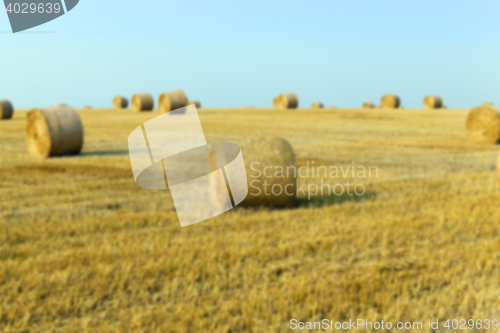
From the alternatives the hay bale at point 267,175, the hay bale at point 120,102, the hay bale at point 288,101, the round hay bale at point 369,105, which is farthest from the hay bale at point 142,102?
the hay bale at point 267,175

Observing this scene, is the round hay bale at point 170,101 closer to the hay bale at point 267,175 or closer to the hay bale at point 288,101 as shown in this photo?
the hay bale at point 288,101

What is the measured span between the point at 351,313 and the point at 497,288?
1609 mm

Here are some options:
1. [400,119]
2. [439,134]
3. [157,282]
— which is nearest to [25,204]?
[157,282]

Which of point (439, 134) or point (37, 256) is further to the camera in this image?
point (439, 134)

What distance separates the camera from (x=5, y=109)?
3011cm

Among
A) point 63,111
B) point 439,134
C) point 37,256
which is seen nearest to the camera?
point 37,256

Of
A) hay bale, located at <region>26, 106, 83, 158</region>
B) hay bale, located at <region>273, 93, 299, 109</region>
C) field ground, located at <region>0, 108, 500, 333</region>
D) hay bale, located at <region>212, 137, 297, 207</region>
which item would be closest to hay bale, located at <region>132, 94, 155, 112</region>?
hay bale, located at <region>273, 93, 299, 109</region>

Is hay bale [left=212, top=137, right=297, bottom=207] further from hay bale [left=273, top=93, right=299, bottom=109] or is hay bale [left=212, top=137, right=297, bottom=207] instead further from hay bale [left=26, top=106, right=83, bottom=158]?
hay bale [left=273, top=93, right=299, bottom=109]

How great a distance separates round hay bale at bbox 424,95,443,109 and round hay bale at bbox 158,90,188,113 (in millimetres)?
21113

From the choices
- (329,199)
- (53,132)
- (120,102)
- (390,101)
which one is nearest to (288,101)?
(390,101)

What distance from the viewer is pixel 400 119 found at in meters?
30.8

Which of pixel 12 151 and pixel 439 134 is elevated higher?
pixel 12 151

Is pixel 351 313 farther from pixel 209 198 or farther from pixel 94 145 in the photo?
pixel 94 145

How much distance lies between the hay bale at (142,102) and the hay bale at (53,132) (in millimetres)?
22807
